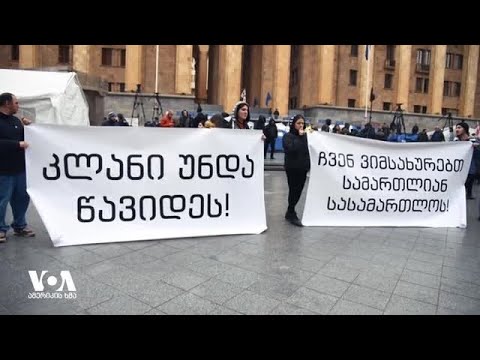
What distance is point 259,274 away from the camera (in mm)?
3971

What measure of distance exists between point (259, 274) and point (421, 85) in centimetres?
5216

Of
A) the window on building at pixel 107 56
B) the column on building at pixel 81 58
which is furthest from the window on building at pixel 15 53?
the window on building at pixel 107 56

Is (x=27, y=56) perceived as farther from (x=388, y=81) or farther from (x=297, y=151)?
(x=388, y=81)

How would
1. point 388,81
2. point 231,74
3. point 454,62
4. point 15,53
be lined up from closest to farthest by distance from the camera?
point 231,74, point 15,53, point 388,81, point 454,62

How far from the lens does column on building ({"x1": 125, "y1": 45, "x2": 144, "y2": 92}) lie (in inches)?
1407

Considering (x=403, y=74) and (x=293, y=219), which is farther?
(x=403, y=74)

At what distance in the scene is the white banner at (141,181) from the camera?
4.55 metres

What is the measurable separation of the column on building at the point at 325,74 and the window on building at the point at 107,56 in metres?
22.6

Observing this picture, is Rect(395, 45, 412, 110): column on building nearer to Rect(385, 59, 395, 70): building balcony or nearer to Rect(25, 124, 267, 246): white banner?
Rect(385, 59, 395, 70): building balcony

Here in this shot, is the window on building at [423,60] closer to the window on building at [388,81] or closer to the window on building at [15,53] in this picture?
the window on building at [388,81]

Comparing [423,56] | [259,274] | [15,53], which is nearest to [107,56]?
[15,53]

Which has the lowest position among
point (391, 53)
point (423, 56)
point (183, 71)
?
point (183, 71)
